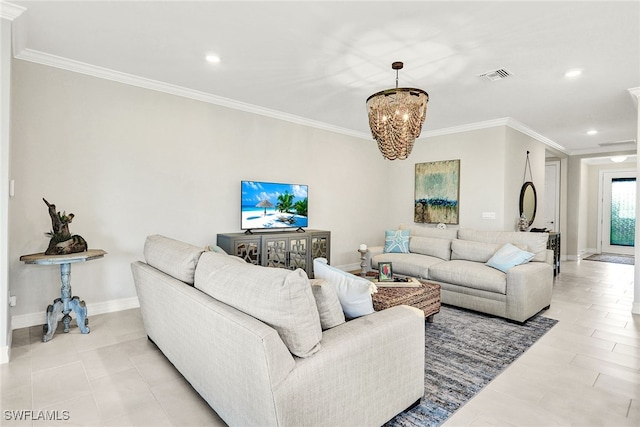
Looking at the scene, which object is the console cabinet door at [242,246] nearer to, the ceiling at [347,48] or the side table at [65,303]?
the side table at [65,303]

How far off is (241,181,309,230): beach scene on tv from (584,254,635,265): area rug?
7.38 meters

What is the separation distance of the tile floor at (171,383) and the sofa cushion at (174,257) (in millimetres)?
736

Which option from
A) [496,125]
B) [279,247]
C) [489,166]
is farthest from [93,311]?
[496,125]

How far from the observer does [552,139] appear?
21.2ft

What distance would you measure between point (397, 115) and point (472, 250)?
232cm

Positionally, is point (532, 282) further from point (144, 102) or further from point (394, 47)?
point (144, 102)

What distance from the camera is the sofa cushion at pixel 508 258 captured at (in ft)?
12.1

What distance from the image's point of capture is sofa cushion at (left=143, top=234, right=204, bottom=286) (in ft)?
6.70

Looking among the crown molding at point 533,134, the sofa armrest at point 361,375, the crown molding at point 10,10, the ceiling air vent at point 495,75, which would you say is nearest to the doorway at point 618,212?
the crown molding at point 533,134

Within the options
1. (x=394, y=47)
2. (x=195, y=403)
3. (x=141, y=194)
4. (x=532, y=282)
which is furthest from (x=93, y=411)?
(x=532, y=282)

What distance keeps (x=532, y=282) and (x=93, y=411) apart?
154 inches

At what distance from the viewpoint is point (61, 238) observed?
2951mm

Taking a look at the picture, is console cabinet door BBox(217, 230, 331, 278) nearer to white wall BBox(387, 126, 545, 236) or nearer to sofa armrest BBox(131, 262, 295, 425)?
sofa armrest BBox(131, 262, 295, 425)

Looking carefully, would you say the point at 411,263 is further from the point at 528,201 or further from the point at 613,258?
the point at 613,258
